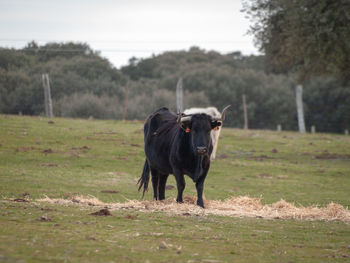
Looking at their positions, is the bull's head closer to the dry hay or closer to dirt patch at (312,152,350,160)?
the dry hay

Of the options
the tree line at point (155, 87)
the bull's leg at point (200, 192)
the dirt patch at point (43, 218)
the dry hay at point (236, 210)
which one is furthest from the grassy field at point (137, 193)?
the tree line at point (155, 87)

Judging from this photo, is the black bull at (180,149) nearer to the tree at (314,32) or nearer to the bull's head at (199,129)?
the bull's head at (199,129)

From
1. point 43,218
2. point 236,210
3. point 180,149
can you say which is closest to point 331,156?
point 180,149

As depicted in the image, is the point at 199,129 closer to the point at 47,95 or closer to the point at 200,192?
the point at 200,192

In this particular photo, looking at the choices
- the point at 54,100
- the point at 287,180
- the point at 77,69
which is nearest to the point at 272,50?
the point at 287,180

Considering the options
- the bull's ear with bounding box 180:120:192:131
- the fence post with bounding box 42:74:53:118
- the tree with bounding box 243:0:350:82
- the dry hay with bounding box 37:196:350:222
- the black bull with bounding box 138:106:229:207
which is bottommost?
the dry hay with bounding box 37:196:350:222

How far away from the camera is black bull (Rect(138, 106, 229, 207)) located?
39.5ft

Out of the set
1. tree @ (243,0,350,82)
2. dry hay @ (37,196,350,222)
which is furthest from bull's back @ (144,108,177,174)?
tree @ (243,0,350,82)

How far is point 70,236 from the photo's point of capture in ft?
23.9

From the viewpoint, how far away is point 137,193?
16547mm

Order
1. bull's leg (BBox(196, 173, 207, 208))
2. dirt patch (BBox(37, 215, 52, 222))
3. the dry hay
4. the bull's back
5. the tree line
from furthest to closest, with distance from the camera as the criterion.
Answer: the tree line, the bull's back, bull's leg (BBox(196, 173, 207, 208)), the dry hay, dirt patch (BBox(37, 215, 52, 222))

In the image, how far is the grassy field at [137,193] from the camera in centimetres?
692

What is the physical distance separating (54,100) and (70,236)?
32.3 meters

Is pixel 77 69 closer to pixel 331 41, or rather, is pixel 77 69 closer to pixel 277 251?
pixel 331 41
